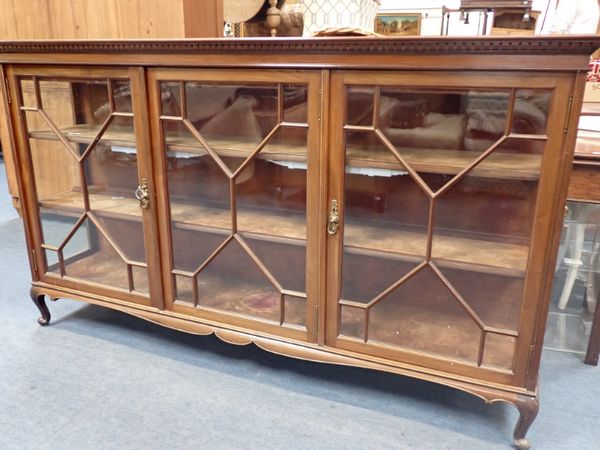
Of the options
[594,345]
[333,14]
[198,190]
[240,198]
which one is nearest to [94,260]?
[198,190]

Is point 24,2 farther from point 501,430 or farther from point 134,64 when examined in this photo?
point 501,430

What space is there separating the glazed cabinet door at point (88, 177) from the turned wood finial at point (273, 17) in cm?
54

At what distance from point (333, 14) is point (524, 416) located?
46.8 inches

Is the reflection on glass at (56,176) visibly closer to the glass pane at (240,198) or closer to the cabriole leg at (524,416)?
the glass pane at (240,198)

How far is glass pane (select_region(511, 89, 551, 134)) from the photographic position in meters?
1.09

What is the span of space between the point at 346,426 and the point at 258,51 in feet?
3.38

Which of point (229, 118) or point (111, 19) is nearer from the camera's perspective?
point (229, 118)

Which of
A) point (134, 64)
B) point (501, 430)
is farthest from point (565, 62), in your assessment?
point (134, 64)

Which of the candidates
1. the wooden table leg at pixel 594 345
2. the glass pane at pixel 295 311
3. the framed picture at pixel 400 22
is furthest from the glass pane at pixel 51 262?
the framed picture at pixel 400 22

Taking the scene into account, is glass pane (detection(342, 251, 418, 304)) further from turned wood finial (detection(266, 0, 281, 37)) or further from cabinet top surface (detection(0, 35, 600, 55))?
turned wood finial (detection(266, 0, 281, 37))

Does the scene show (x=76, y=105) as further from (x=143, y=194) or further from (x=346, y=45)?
(x=346, y=45)

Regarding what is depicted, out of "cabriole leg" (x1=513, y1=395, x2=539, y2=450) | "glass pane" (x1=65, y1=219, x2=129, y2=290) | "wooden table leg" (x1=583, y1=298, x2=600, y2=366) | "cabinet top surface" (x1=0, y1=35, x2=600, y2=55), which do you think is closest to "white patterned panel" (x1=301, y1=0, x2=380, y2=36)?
"cabinet top surface" (x1=0, y1=35, x2=600, y2=55)

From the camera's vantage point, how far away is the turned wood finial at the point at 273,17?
1710 millimetres

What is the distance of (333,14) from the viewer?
143 cm
